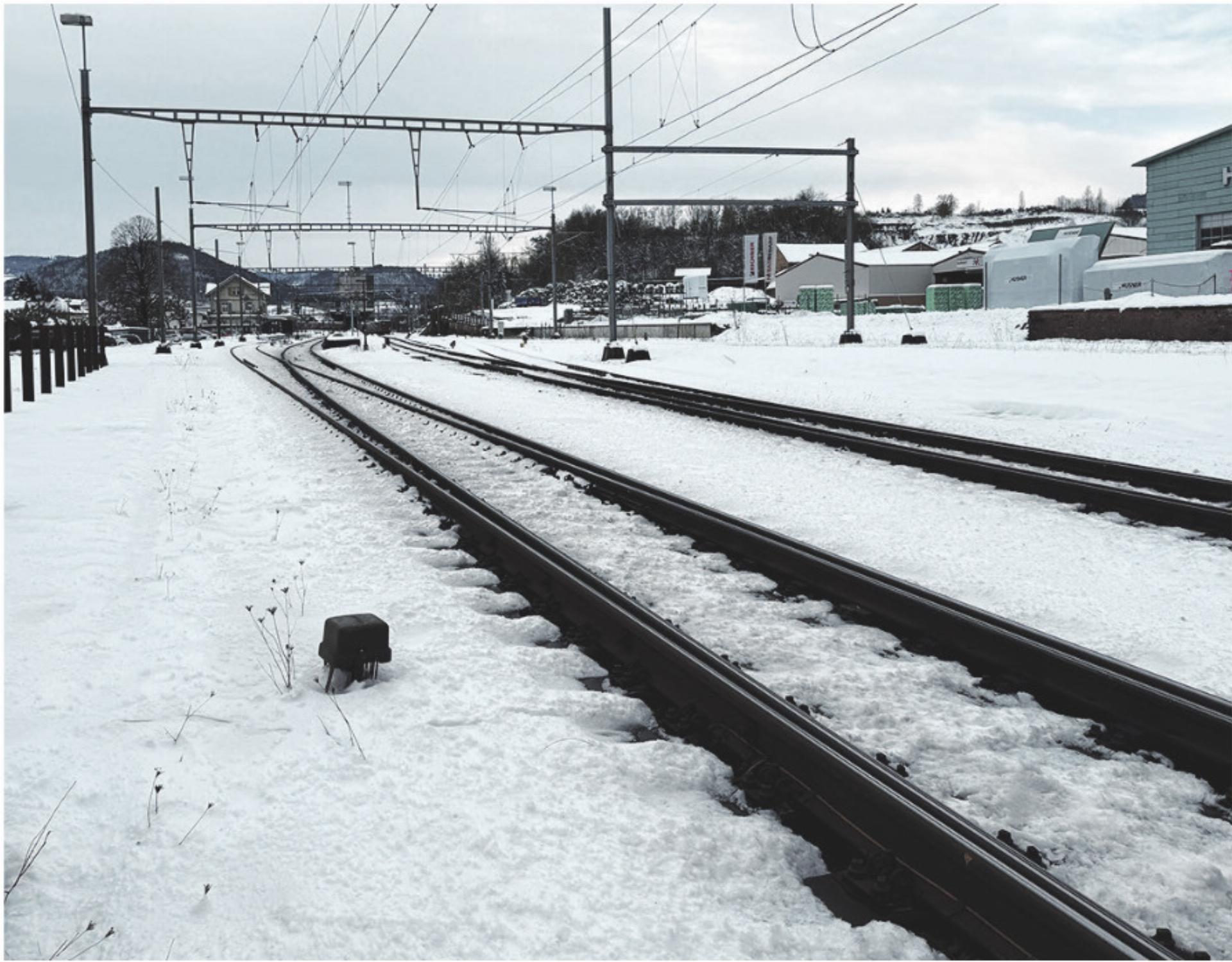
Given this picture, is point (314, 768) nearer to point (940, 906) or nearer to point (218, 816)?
point (218, 816)

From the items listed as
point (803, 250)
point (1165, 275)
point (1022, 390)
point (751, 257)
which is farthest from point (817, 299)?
point (1022, 390)

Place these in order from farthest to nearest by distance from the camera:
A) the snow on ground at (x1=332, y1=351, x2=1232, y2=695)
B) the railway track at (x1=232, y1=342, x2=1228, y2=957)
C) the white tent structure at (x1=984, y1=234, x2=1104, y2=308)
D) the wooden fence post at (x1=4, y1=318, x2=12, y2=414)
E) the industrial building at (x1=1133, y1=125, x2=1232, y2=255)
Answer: the white tent structure at (x1=984, y1=234, x2=1104, y2=308), the industrial building at (x1=1133, y1=125, x2=1232, y2=255), the wooden fence post at (x1=4, y1=318, x2=12, y2=414), the snow on ground at (x1=332, y1=351, x2=1232, y2=695), the railway track at (x1=232, y1=342, x2=1228, y2=957)

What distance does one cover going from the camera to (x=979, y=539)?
764 cm

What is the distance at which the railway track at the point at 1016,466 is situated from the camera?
320 inches

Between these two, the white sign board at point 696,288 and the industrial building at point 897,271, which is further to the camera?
the white sign board at point 696,288

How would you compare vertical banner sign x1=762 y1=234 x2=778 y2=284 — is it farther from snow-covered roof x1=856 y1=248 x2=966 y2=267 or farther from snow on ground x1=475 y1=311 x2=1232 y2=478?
snow on ground x1=475 y1=311 x2=1232 y2=478

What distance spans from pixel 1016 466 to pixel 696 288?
355 feet

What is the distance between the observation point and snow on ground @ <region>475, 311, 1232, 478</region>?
12.7m

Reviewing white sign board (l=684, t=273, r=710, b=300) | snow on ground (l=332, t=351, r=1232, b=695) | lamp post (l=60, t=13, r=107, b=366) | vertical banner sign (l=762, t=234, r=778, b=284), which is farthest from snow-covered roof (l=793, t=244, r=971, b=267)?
snow on ground (l=332, t=351, r=1232, b=695)

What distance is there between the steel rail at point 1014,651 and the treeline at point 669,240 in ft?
441

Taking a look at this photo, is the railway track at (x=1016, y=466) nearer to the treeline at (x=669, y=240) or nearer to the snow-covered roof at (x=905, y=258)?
the snow-covered roof at (x=905, y=258)

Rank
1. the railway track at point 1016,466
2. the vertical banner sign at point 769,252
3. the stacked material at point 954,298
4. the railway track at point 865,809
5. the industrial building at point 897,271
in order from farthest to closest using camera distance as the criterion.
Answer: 1. the industrial building at point 897,271
2. the vertical banner sign at point 769,252
3. the stacked material at point 954,298
4. the railway track at point 1016,466
5. the railway track at point 865,809

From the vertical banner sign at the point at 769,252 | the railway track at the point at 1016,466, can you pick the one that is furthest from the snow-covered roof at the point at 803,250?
the railway track at the point at 1016,466

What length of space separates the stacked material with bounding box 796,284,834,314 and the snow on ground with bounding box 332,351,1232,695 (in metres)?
68.5
